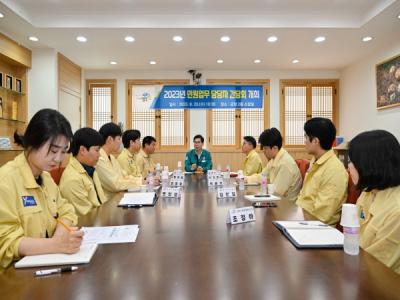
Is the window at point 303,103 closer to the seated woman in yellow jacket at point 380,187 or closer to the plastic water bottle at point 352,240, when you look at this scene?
the seated woman in yellow jacket at point 380,187

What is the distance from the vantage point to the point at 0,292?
78cm

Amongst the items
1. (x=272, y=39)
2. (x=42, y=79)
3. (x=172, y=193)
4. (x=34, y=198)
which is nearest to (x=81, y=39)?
(x=42, y=79)

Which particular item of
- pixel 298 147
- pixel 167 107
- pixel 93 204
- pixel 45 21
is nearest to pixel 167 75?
pixel 167 107

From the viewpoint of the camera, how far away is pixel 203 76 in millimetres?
6500

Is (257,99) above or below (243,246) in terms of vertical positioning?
above

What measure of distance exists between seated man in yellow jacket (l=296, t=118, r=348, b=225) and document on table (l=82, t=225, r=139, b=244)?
1196 millimetres

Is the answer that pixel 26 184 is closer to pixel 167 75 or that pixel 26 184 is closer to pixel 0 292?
pixel 0 292

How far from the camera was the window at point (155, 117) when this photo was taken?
654cm

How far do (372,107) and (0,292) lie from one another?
6.05 metres

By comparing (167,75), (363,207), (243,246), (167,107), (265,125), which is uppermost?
(167,75)

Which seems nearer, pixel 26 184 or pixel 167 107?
pixel 26 184

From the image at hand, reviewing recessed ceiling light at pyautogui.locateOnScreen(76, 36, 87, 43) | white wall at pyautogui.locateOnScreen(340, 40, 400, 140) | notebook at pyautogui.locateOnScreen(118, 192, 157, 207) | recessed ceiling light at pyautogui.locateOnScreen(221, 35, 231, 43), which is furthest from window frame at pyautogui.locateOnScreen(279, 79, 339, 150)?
notebook at pyautogui.locateOnScreen(118, 192, 157, 207)

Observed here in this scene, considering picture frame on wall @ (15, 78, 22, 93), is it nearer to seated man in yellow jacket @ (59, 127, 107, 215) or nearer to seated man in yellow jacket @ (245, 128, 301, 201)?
seated man in yellow jacket @ (59, 127, 107, 215)

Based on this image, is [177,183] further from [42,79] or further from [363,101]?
[363,101]
